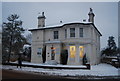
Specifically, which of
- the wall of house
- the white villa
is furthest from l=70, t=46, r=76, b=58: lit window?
the wall of house

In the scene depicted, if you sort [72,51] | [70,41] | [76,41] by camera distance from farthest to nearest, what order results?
1. [72,51]
2. [70,41]
3. [76,41]

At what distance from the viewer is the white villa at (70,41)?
24172mm

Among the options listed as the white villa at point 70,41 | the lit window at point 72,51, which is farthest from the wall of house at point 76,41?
the lit window at point 72,51

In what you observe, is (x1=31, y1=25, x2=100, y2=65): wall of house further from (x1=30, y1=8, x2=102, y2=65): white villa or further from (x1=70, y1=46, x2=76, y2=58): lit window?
(x1=70, y1=46, x2=76, y2=58): lit window

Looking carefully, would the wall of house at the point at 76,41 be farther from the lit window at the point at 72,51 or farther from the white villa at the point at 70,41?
the lit window at the point at 72,51

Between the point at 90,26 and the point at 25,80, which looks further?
the point at 90,26

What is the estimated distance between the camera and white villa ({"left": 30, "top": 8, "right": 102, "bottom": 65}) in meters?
24.2

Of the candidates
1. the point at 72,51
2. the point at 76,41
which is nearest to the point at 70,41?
the point at 76,41

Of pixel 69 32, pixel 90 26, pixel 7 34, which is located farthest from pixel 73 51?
pixel 7 34

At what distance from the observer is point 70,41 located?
2461cm

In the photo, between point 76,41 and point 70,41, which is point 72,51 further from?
point 76,41

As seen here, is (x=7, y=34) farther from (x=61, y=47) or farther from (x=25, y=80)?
(x=25, y=80)

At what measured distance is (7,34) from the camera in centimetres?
2491

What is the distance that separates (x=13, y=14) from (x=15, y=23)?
6.04 ft
